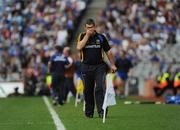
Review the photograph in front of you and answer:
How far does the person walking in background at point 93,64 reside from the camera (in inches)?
672

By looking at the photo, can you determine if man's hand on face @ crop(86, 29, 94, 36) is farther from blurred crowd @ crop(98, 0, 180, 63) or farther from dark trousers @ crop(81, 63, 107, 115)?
blurred crowd @ crop(98, 0, 180, 63)

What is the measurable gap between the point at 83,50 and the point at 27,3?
2919cm

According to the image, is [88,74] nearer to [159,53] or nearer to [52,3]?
[159,53]

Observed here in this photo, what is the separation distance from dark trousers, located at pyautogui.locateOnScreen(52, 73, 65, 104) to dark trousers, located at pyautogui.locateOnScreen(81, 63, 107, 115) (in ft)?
25.7

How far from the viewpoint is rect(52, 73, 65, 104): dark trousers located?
25297 mm

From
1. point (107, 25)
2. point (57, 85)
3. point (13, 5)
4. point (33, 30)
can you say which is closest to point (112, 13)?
point (107, 25)

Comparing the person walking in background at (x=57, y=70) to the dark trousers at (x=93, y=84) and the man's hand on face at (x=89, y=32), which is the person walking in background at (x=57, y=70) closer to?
the dark trousers at (x=93, y=84)

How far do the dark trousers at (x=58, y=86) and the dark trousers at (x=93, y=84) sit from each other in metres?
7.83

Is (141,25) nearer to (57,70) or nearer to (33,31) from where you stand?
(33,31)

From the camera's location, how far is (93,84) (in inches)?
687

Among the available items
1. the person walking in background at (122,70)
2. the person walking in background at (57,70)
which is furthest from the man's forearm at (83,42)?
the person walking in background at (122,70)

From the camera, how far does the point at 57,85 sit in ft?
84.2

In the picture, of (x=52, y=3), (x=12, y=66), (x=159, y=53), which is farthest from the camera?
(x=52, y=3)

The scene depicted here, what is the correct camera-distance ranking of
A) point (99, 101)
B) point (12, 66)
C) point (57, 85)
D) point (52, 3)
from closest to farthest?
point (99, 101) < point (57, 85) < point (12, 66) < point (52, 3)
